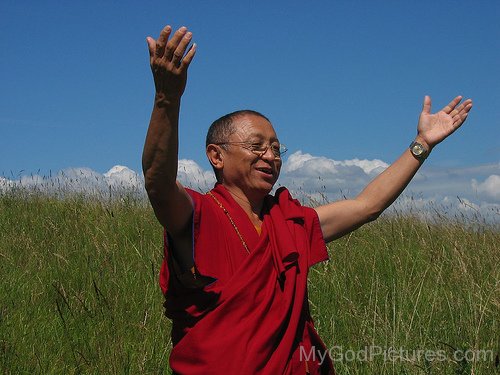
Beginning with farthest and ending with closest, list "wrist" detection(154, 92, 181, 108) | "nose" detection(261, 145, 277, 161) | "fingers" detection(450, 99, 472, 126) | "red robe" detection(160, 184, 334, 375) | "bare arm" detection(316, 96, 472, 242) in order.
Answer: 1. "fingers" detection(450, 99, 472, 126)
2. "bare arm" detection(316, 96, 472, 242)
3. "nose" detection(261, 145, 277, 161)
4. "red robe" detection(160, 184, 334, 375)
5. "wrist" detection(154, 92, 181, 108)

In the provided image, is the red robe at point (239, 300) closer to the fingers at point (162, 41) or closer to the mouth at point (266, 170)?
the mouth at point (266, 170)

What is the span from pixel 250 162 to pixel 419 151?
996 mm

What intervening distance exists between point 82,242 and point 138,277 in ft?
5.12

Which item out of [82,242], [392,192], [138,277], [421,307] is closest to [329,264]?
[421,307]

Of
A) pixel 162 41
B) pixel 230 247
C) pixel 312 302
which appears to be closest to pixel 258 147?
pixel 230 247

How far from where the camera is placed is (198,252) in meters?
2.45

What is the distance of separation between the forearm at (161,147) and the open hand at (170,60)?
0.04 meters

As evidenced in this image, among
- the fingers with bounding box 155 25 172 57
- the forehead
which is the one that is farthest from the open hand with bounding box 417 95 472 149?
the fingers with bounding box 155 25 172 57

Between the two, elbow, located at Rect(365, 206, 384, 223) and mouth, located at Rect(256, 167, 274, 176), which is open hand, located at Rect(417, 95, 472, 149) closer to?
elbow, located at Rect(365, 206, 384, 223)

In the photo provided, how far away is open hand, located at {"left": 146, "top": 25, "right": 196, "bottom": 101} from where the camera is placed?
2.00m

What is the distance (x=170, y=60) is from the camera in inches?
80.5

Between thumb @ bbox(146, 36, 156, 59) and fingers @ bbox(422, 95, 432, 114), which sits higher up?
fingers @ bbox(422, 95, 432, 114)

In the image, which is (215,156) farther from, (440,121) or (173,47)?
(440,121)

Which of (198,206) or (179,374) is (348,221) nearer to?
(198,206)
